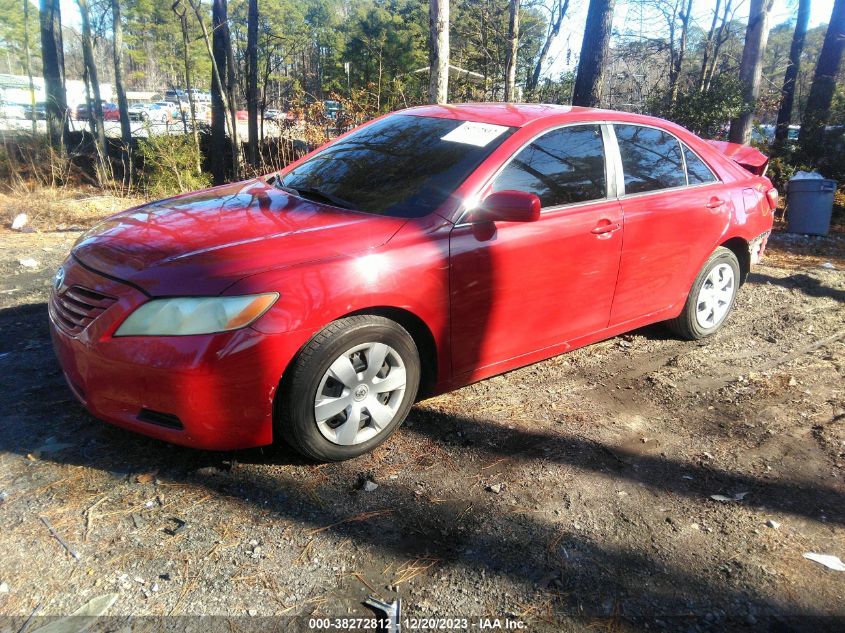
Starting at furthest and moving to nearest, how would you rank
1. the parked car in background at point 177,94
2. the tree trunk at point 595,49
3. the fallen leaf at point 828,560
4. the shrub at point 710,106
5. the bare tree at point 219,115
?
the bare tree at point 219,115 < the parked car in background at point 177,94 < the shrub at point 710,106 < the tree trunk at point 595,49 < the fallen leaf at point 828,560

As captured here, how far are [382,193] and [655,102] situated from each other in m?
10.4

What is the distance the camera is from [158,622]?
202 cm

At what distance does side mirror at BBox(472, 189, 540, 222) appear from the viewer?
308 centimetres

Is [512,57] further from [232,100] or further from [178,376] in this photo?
[178,376]

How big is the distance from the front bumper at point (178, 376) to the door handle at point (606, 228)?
195 cm

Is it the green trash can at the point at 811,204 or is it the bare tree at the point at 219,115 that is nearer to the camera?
the green trash can at the point at 811,204

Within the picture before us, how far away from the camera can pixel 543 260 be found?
3455 millimetres

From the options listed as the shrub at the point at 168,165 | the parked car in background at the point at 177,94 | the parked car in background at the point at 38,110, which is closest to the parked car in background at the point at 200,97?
the parked car in background at the point at 177,94

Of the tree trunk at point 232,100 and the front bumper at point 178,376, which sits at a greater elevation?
the tree trunk at point 232,100

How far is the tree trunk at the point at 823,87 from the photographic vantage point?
12.1 meters

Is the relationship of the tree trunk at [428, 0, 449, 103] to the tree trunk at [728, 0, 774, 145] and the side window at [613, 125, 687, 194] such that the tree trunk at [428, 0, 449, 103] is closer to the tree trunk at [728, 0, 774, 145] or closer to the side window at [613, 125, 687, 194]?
the side window at [613, 125, 687, 194]

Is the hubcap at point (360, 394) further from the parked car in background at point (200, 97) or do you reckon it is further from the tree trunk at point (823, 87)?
the parked car in background at point (200, 97)

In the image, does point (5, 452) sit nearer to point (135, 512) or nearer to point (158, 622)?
point (135, 512)

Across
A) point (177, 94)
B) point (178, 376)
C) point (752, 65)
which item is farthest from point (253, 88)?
point (178, 376)
